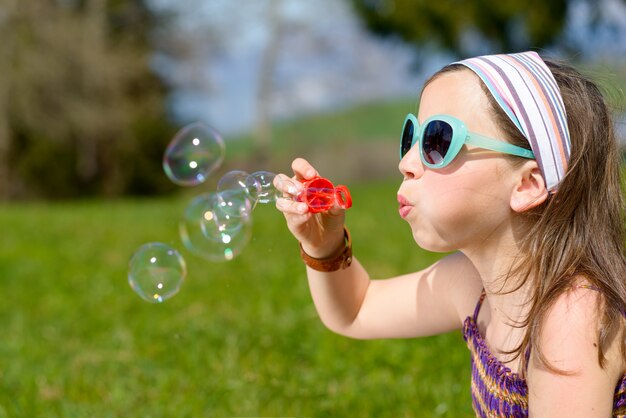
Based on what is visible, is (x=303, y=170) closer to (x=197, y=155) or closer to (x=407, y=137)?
(x=407, y=137)

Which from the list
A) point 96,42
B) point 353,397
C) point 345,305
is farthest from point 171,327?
point 96,42

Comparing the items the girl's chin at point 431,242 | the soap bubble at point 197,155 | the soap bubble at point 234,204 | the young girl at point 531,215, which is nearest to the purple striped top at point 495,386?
the young girl at point 531,215

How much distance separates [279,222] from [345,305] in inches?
247

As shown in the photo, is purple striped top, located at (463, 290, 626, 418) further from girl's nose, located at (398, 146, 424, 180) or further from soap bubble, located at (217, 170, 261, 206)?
soap bubble, located at (217, 170, 261, 206)

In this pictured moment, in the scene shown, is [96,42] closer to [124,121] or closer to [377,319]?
[124,121]

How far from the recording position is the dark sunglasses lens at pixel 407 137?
1.61 m

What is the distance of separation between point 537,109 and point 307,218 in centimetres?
55

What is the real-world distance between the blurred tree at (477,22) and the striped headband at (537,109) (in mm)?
13129

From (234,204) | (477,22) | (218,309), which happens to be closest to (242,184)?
(234,204)

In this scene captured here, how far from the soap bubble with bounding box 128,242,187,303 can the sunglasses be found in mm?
1113

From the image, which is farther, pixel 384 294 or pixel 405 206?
pixel 384 294

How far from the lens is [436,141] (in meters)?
1.51

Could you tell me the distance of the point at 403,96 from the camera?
85.3 feet

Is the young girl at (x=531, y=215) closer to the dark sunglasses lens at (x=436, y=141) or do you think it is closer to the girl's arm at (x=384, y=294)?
the dark sunglasses lens at (x=436, y=141)
